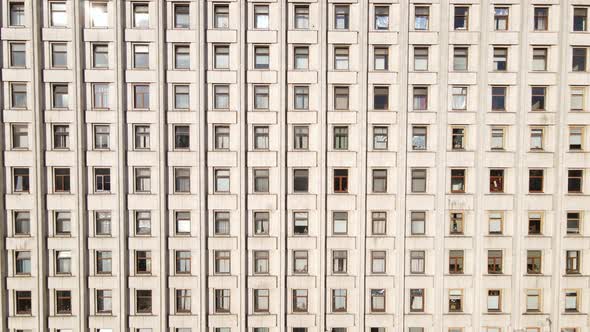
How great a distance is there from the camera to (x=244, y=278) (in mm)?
19859

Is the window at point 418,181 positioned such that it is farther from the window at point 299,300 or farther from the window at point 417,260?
the window at point 299,300

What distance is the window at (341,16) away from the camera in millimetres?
19750

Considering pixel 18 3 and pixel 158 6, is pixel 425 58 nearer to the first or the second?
pixel 158 6

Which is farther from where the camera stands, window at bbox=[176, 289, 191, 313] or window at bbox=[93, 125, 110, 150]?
window at bbox=[176, 289, 191, 313]

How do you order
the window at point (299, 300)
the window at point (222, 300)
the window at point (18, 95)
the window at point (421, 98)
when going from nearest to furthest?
the window at point (18, 95) < the window at point (421, 98) < the window at point (222, 300) < the window at point (299, 300)

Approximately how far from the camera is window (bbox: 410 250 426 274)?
20.2 m

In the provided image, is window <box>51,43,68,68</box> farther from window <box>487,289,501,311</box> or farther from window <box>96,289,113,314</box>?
window <box>487,289,501,311</box>

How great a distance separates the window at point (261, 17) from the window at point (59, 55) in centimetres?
1137

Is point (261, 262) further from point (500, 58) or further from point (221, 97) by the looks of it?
point (500, 58)

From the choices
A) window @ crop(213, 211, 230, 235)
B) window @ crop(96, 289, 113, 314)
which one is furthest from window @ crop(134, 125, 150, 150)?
window @ crop(96, 289, 113, 314)

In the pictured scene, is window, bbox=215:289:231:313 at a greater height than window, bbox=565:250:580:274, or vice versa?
window, bbox=565:250:580:274

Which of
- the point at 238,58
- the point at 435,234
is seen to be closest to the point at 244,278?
the point at 435,234

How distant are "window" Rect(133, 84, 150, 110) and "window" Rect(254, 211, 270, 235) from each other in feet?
30.5

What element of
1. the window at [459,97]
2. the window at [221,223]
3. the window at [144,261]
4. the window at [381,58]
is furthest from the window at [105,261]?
the window at [459,97]
